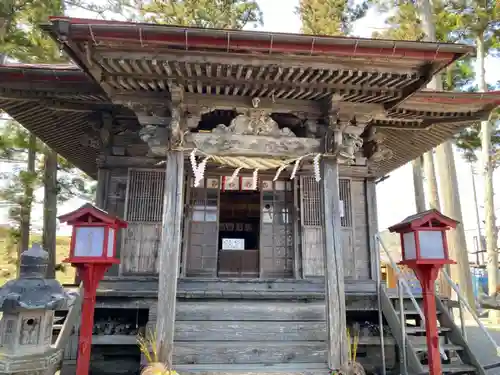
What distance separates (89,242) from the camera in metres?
4.57

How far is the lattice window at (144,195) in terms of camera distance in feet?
23.8

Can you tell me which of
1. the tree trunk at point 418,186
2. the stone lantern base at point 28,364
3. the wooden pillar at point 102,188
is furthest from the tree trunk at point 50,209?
the tree trunk at point 418,186

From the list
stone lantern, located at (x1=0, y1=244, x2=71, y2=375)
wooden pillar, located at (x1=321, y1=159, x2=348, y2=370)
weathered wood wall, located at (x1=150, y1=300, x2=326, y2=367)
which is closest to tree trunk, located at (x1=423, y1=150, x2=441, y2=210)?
weathered wood wall, located at (x1=150, y1=300, x2=326, y2=367)

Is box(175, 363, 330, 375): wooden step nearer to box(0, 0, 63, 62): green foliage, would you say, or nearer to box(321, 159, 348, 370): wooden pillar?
box(321, 159, 348, 370): wooden pillar

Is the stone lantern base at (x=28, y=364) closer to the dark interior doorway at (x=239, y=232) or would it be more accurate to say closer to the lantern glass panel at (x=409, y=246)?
the lantern glass panel at (x=409, y=246)

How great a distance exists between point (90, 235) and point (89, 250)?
7.3 inches

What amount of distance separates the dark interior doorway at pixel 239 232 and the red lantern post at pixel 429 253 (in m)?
5.69

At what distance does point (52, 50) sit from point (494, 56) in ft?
59.1

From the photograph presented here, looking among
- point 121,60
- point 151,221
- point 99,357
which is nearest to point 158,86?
point 121,60

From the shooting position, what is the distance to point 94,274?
15.0 ft

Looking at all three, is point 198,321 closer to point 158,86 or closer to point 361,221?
point 158,86

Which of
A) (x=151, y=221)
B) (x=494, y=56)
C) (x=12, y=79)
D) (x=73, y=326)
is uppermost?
(x=494, y=56)

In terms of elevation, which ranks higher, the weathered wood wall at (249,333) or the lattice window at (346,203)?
the lattice window at (346,203)

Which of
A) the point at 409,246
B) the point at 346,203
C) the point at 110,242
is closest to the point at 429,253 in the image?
the point at 409,246
